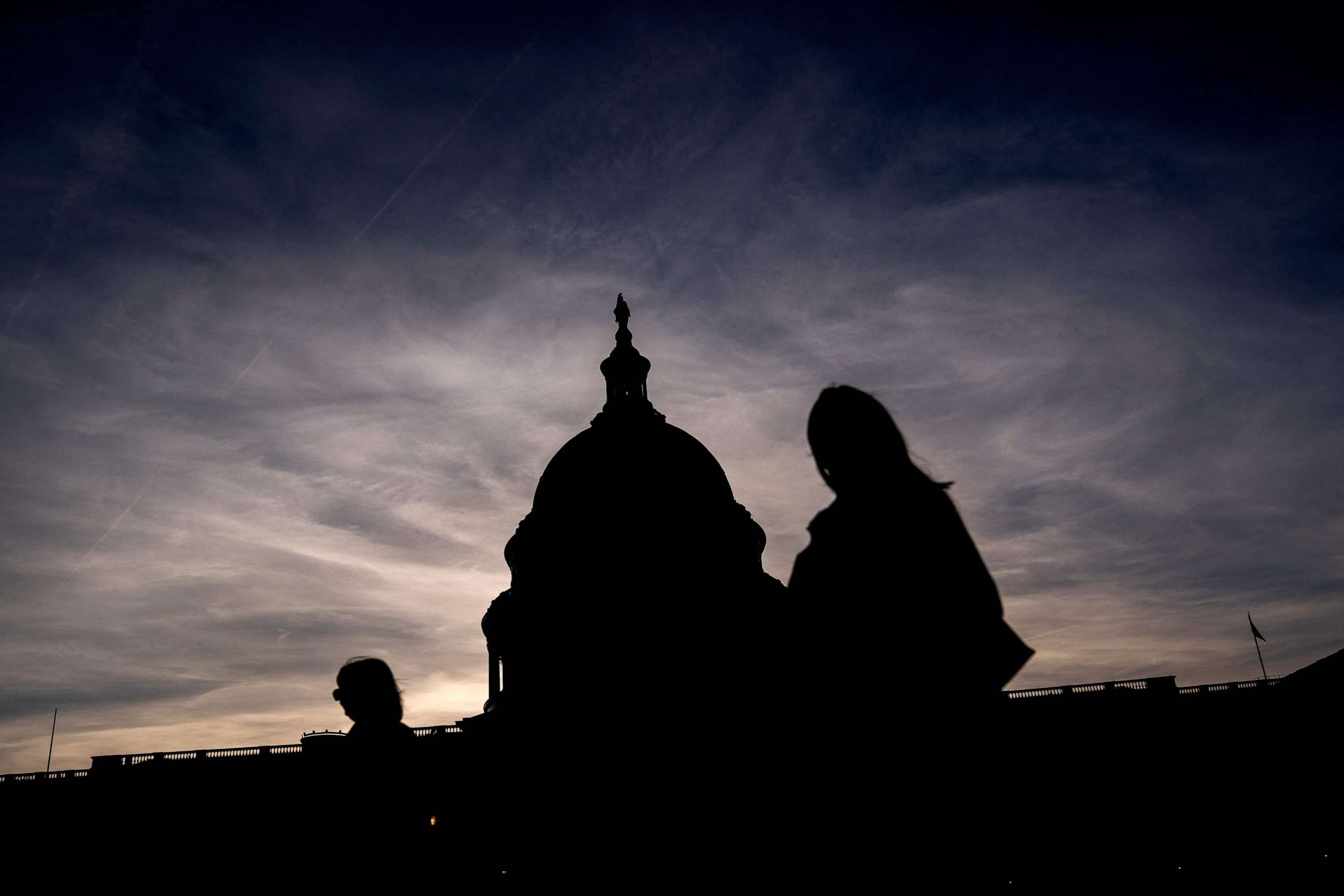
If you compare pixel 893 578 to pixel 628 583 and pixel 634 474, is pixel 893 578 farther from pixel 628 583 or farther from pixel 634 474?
pixel 634 474

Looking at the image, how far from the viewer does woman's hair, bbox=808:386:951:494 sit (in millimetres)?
3273

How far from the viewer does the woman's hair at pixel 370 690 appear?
17.4 feet

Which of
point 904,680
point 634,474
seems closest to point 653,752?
point 634,474

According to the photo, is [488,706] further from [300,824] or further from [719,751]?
[300,824]

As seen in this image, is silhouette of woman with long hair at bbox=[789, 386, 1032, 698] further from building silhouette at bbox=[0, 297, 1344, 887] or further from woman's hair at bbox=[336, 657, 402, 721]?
Result: building silhouette at bbox=[0, 297, 1344, 887]

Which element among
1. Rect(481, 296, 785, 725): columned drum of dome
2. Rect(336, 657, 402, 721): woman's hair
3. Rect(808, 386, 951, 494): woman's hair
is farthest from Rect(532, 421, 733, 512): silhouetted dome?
Rect(808, 386, 951, 494): woman's hair

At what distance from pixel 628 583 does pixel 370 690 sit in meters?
35.5

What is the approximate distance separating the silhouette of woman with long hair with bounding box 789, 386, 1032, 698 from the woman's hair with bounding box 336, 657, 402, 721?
3.22 metres

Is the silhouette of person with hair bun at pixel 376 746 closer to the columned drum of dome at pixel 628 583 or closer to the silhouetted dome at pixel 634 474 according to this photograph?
the columned drum of dome at pixel 628 583

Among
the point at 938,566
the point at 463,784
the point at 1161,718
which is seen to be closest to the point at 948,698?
the point at 938,566

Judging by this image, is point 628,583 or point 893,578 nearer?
point 893,578

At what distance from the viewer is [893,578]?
3100mm

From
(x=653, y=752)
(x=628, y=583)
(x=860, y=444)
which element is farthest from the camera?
(x=628, y=583)

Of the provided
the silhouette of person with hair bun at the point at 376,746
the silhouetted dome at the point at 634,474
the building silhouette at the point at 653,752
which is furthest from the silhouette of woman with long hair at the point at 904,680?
the silhouetted dome at the point at 634,474
